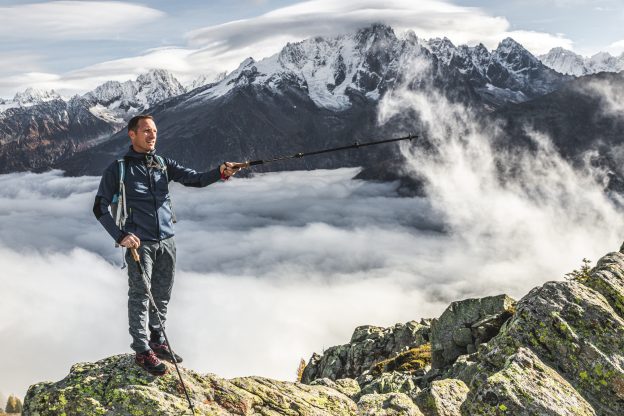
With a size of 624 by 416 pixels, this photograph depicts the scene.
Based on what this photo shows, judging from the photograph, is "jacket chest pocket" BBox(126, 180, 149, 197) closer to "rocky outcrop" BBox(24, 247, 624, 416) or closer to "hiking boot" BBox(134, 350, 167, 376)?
"hiking boot" BBox(134, 350, 167, 376)

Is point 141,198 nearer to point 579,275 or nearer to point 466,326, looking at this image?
point 579,275

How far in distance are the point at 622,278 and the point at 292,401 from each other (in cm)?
1215

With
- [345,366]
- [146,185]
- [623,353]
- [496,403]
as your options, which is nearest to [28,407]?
[146,185]

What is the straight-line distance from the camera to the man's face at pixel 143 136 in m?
10.4

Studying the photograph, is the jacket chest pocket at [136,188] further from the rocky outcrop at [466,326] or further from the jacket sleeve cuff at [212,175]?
the rocky outcrop at [466,326]

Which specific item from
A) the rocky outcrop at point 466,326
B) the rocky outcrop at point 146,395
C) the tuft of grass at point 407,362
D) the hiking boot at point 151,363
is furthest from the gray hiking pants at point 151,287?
the tuft of grass at point 407,362

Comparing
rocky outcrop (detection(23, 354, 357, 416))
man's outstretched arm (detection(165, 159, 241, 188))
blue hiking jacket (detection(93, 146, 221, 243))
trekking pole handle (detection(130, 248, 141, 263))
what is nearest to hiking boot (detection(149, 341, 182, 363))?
rocky outcrop (detection(23, 354, 357, 416))

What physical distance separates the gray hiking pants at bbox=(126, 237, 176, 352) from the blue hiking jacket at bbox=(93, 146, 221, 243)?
A: 0.27 m

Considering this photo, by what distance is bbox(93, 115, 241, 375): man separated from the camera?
10.0 meters

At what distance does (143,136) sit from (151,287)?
321 centimetres

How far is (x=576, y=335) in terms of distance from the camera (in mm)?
12367

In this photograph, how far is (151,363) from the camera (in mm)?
9969

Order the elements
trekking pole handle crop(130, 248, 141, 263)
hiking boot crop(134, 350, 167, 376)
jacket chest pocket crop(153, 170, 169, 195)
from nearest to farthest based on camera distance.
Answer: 1. trekking pole handle crop(130, 248, 141, 263)
2. hiking boot crop(134, 350, 167, 376)
3. jacket chest pocket crop(153, 170, 169, 195)

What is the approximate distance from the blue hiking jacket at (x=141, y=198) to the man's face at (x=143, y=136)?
0.45ft
